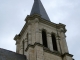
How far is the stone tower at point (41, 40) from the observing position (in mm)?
25078

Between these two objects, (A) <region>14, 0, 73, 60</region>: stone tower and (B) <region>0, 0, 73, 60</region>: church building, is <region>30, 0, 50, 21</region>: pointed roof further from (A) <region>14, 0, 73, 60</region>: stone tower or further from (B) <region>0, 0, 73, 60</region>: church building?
(A) <region>14, 0, 73, 60</region>: stone tower

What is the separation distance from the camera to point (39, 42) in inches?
1022

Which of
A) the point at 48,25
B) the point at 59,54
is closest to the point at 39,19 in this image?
the point at 48,25

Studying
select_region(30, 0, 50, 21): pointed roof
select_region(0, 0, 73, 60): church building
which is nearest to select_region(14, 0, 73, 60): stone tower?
select_region(0, 0, 73, 60): church building

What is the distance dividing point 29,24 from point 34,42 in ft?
11.2

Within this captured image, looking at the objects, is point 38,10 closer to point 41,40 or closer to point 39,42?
point 41,40

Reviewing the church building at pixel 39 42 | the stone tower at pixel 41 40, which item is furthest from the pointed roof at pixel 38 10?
the stone tower at pixel 41 40

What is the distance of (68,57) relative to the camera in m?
26.4

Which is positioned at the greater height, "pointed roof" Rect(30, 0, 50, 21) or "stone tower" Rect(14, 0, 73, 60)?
"pointed roof" Rect(30, 0, 50, 21)

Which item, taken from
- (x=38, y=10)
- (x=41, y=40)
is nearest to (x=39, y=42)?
(x=41, y=40)

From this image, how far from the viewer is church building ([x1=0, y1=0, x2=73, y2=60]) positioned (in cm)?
2506

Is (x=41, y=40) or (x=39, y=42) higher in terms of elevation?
(x=41, y=40)

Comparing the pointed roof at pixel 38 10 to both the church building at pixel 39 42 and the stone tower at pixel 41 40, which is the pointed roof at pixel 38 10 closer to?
the church building at pixel 39 42

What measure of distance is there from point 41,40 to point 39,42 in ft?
3.57
